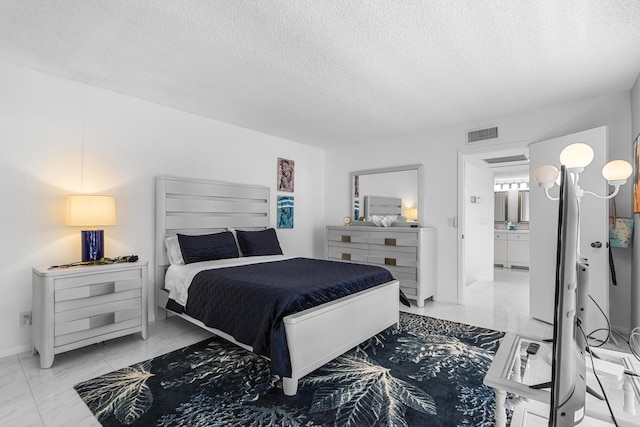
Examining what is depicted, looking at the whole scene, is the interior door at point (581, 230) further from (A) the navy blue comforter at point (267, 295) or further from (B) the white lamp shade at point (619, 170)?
(A) the navy blue comforter at point (267, 295)

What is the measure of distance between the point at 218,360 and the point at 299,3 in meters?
2.65

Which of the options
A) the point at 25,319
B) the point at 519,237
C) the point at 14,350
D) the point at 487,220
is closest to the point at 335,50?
the point at 25,319

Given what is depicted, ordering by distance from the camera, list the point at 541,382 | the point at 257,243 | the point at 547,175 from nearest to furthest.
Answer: the point at 541,382, the point at 547,175, the point at 257,243

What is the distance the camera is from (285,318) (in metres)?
2.12

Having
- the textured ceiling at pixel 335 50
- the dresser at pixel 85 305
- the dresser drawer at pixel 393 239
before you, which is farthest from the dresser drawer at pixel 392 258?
the dresser at pixel 85 305

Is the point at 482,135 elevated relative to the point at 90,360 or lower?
elevated

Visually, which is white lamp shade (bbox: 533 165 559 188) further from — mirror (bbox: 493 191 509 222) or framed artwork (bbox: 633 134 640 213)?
mirror (bbox: 493 191 509 222)

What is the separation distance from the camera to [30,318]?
9.11ft

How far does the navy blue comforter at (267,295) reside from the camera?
2.13 meters

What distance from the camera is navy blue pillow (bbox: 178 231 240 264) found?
341cm

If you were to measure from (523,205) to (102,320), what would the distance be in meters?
8.42

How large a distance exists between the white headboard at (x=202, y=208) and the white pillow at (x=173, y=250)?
0.08 m

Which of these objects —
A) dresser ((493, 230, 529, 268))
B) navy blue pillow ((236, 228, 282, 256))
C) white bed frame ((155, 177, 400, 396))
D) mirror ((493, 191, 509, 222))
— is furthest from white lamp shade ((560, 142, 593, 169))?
mirror ((493, 191, 509, 222))

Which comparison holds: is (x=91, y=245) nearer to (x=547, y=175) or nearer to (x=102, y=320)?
(x=102, y=320)
